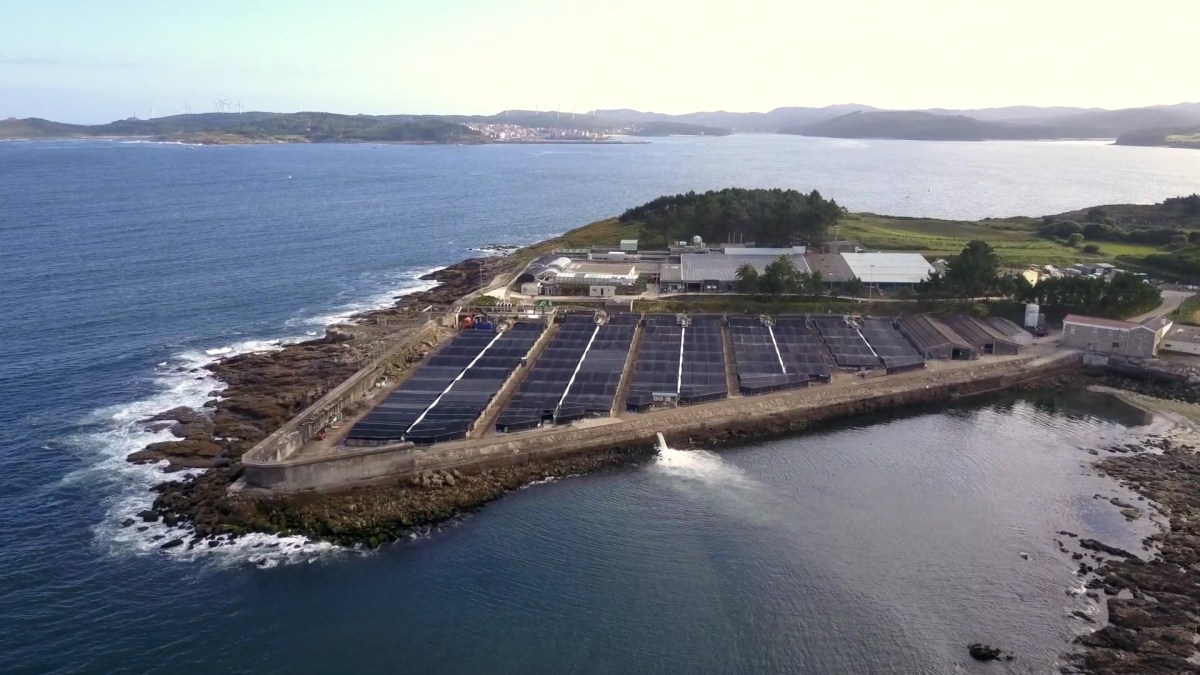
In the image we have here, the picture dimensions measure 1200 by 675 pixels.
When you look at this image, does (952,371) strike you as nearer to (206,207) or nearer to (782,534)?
(782,534)

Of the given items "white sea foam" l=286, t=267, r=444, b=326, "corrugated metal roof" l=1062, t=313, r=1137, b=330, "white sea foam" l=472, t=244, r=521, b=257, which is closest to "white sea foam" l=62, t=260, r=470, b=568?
"white sea foam" l=286, t=267, r=444, b=326

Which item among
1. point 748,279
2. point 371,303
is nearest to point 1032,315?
point 748,279

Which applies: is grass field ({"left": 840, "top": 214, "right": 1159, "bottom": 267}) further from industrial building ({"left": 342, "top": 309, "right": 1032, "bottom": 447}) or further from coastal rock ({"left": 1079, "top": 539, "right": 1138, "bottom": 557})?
coastal rock ({"left": 1079, "top": 539, "right": 1138, "bottom": 557})

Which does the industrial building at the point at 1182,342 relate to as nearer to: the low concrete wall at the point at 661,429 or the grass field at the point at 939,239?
the low concrete wall at the point at 661,429

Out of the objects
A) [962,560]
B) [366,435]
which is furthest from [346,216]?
[962,560]

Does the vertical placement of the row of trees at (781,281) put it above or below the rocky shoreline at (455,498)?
above

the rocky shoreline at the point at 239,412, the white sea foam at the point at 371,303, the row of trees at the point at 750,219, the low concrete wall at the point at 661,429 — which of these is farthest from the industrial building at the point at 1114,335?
the white sea foam at the point at 371,303
